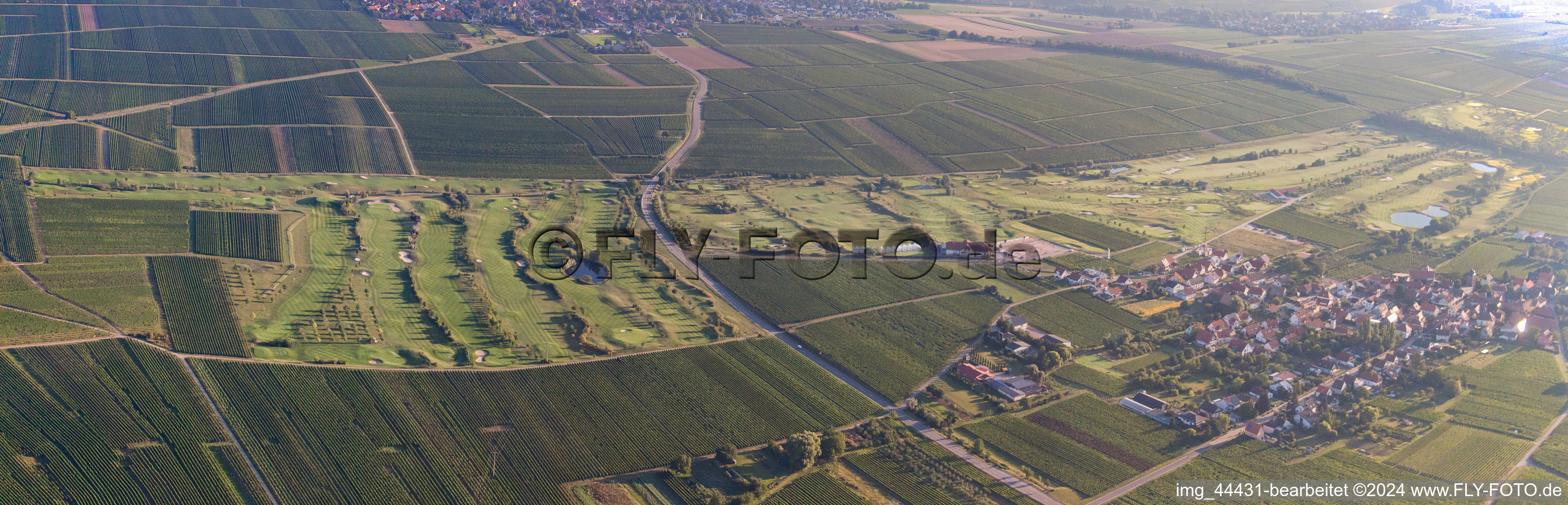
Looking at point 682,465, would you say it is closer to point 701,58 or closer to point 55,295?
point 55,295

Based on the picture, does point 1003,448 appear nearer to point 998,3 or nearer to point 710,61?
point 710,61

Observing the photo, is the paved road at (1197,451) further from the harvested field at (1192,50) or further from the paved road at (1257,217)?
the harvested field at (1192,50)

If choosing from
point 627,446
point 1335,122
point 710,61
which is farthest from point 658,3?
point 627,446

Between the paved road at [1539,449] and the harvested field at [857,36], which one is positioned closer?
the paved road at [1539,449]

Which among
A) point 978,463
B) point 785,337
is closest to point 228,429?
point 785,337

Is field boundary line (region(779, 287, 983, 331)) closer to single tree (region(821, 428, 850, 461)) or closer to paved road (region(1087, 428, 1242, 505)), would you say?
single tree (region(821, 428, 850, 461))

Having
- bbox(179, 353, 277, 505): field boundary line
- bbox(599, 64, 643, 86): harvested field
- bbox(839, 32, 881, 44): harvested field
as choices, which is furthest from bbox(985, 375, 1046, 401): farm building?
bbox(839, 32, 881, 44): harvested field

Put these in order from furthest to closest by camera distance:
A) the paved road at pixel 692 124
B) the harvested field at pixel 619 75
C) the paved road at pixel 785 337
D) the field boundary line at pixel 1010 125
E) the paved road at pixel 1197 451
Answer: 1. the harvested field at pixel 619 75
2. the field boundary line at pixel 1010 125
3. the paved road at pixel 692 124
4. the paved road at pixel 785 337
5. the paved road at pixel 1197 451

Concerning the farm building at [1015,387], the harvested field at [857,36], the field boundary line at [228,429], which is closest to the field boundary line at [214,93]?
the field boundary line at [228,429]
